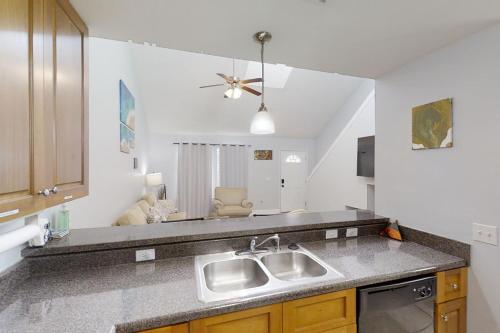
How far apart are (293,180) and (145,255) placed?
5.96m

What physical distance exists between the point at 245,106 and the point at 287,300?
15.5 feet

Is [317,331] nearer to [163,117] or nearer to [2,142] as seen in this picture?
[2,142]

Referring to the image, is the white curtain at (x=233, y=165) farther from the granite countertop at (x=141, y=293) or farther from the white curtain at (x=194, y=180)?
the granite countertop at (x=141, y=293)

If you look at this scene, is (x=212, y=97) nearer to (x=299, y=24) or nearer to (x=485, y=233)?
(x=299, y=24)

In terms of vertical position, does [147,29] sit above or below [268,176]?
above

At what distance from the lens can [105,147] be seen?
2.43 m

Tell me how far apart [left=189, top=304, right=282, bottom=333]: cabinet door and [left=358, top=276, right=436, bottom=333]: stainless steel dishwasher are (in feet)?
1.49

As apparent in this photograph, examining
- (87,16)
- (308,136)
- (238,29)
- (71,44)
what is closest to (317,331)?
(238,29)

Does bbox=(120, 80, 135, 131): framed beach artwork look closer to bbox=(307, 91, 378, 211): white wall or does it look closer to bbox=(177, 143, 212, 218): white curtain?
bbox=(177, 143, 212, 218): white curtain

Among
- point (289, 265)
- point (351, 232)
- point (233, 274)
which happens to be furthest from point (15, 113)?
point (351, 232)

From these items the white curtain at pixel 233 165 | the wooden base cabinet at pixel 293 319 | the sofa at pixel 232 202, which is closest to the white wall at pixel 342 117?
the white curtain at pixel 233 165

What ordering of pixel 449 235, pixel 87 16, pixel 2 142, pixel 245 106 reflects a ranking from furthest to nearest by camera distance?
pixel 245 106 → pixel 449 235 → pixel 87 16 → pixel 2 142

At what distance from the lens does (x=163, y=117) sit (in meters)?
5.33

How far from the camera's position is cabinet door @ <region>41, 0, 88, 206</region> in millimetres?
864
